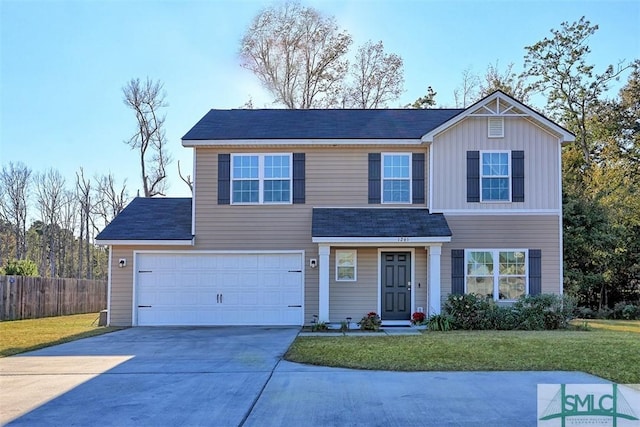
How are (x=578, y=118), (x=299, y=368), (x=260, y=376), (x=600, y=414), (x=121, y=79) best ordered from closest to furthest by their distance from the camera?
1. (x=600, y=414)
2. (x=260, y=376)
3. (x=299, y=368)
4. (x=578, y=118)
5. (x=121, y=79)

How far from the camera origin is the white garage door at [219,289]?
15.3 m

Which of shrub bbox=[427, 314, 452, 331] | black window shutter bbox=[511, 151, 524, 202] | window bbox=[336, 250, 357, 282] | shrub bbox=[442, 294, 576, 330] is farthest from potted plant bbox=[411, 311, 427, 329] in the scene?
black window shutter bbox=[511, 151, 524, 202]

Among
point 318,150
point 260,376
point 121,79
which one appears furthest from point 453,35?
point 121,79

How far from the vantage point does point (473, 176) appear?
1509cm

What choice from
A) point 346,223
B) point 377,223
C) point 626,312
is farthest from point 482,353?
point 626,312

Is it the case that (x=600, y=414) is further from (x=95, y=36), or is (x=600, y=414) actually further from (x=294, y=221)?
(x=95, y=36)

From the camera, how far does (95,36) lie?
13.8m

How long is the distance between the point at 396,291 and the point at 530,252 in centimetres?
366

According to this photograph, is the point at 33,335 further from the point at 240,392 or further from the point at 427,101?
the point at 427,101

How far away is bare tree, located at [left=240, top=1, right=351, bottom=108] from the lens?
102 ft

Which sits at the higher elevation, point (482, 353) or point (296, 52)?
point (296, 52)

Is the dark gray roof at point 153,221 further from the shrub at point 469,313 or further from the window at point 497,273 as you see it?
the window at point 497,273

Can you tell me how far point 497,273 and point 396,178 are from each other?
3.65 m

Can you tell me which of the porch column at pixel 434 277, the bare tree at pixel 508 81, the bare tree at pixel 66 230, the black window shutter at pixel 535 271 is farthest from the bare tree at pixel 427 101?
the bare tree at pixel 66 230
